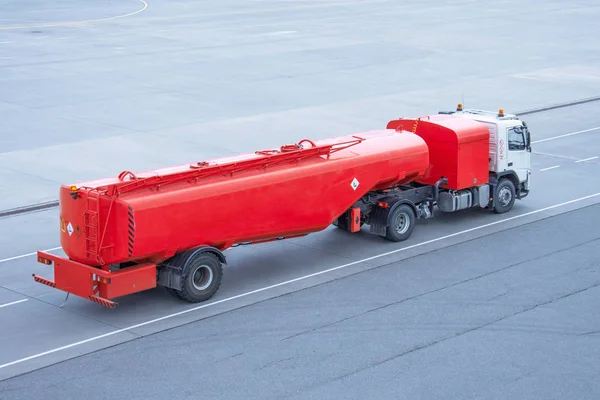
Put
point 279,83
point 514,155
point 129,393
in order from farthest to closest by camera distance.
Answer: point 279,83 < point 514,155 < point 129,393

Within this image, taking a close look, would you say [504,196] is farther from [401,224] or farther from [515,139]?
[401,224]

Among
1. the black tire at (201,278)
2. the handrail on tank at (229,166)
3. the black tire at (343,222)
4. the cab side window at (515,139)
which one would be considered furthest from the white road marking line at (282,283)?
the handrail on tank at (229,166)

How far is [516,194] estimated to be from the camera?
25031 mm

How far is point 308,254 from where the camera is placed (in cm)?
2147

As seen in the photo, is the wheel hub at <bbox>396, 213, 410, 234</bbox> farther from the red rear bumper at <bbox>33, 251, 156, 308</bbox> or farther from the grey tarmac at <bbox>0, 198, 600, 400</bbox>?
the red rear bumper at <bbox>33, 251, 156, 308</bbox>

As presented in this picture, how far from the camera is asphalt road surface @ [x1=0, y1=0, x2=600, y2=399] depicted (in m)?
15.4

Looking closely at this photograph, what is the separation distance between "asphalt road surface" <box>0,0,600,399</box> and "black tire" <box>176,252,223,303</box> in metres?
0.24

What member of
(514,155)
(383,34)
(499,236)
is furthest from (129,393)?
(383,34)

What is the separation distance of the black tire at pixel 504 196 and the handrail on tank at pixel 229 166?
15.6 ft

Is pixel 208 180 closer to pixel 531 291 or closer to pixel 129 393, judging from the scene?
pixel 129 393

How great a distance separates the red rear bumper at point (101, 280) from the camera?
56.5 feet

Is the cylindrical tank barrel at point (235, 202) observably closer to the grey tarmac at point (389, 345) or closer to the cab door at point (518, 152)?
the grey tarmac at point (389, 345)

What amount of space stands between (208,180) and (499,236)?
789 cm

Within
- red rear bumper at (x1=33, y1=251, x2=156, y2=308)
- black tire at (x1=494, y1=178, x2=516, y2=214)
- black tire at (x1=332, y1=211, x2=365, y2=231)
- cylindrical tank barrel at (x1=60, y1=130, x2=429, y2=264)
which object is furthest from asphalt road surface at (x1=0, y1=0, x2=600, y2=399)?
cylindrical tank barrel at (x1=60, y1=130, x2=429, y2=264)
